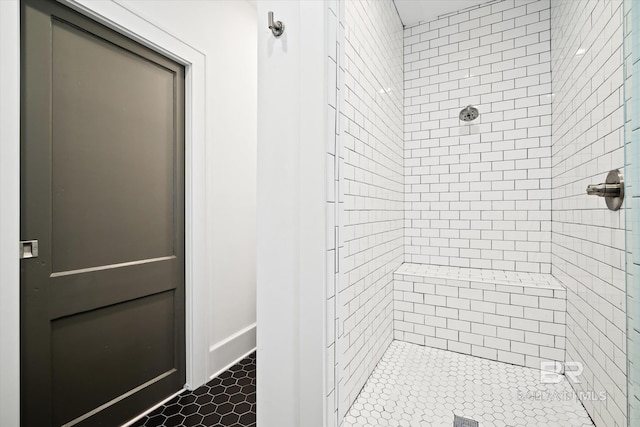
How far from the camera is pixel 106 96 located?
4.56 ft

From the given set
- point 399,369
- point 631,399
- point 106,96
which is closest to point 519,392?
point 399,369

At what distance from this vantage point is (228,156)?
203 cm

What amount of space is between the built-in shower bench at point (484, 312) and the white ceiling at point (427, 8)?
160 cm

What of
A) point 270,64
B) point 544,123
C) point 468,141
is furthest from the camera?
point 468,141

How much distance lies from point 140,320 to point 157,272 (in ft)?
0.83

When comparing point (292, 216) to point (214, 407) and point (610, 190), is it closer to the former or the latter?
point (610, 190)

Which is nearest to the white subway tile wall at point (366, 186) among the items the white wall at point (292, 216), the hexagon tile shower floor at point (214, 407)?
the white wall at point (292, 216)

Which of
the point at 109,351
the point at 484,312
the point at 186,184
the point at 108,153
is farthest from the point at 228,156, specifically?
the point at 484,312

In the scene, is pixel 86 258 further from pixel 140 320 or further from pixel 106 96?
pixel 106 96

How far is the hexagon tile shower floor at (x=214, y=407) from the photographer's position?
146cm

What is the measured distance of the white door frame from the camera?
1.02 metres

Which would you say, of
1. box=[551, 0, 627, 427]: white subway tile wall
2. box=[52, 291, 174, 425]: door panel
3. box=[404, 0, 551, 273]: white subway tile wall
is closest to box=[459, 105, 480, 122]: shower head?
box=[404, 0, 551, 273]: white subway tile wall

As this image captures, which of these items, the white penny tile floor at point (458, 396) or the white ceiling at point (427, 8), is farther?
the white ceiling at point (427, 8)

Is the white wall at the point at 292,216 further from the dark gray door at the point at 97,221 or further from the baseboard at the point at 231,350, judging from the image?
the baseboard at the point at 231,350
